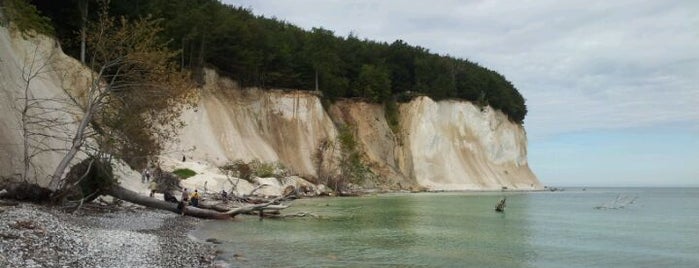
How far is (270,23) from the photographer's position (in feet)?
245

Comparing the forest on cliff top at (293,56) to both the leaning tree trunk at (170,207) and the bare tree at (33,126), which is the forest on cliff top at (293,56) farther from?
the leaning tree trunk at (170,207)

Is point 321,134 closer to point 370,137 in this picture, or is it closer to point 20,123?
point 370,137

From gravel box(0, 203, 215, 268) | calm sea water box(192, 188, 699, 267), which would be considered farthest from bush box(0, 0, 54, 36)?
calm sea water box(192, 188, 699, 267)

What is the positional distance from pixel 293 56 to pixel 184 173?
1160 inches

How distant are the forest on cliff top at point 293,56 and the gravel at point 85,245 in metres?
16.1

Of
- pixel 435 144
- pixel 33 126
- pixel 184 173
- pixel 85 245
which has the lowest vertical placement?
pixel 85 245

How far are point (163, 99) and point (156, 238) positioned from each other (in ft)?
22.0

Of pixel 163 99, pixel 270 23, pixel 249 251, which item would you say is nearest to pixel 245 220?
pixel 163 99

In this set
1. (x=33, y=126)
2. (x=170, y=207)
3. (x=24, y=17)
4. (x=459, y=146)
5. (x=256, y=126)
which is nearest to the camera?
(x=33, y=126)

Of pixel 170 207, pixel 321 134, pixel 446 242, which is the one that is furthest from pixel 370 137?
pixel 446 242

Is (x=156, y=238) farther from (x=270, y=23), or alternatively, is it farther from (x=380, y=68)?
(x=380, y=68)

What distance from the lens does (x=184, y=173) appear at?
137 feet

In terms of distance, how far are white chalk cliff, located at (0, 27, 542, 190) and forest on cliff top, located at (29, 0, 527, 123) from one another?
1865 mm

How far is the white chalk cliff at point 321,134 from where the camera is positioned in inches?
1259
